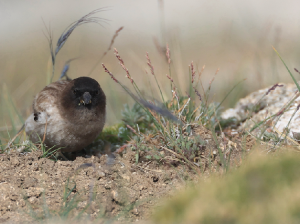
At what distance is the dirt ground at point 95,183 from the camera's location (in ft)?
8.91

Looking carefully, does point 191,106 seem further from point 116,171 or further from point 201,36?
point 201,36

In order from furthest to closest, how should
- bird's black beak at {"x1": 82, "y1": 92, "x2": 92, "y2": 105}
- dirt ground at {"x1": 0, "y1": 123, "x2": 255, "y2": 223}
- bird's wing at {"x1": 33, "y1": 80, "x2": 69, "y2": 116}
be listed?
bird's wing at {"x1": 33, "y1": 80, "x2": 69, "y2": 116}, bird's black beak at {"x1": 82, "y1": 92, "x2": 92, "y2": 105}, dirt ground at {"x1": 0, "y1": 123, "x2": 255, "y2": 223}

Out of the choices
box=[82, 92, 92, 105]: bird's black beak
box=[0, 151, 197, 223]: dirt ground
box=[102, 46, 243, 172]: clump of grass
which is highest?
box=[82, 92, 92, 105]: bird's black beak

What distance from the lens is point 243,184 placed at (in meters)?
1.87

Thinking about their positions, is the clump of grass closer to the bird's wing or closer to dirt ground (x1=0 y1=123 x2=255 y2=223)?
dirt ground (x1=0 y1=123 x2=255 y2=223)

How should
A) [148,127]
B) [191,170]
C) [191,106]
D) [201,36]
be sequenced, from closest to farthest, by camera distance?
[191,170], [191,106], [148,127], [201,36]

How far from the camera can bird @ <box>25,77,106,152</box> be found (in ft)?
13.1

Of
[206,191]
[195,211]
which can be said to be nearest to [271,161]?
[206,191]

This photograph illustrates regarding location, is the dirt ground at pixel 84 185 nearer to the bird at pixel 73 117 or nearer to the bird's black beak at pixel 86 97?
the bird at pixel 73 117

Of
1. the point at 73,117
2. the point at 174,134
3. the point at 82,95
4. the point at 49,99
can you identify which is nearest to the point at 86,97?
the point at 82,95

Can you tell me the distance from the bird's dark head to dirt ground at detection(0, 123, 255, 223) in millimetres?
757

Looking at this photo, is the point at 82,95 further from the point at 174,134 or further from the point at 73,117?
the point at 174,134

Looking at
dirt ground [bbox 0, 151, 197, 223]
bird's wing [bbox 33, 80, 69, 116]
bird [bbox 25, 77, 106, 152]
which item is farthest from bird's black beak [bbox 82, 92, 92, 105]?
dirt ground [bbox 0, 151, 197, 223]

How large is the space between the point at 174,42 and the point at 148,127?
1.80m
